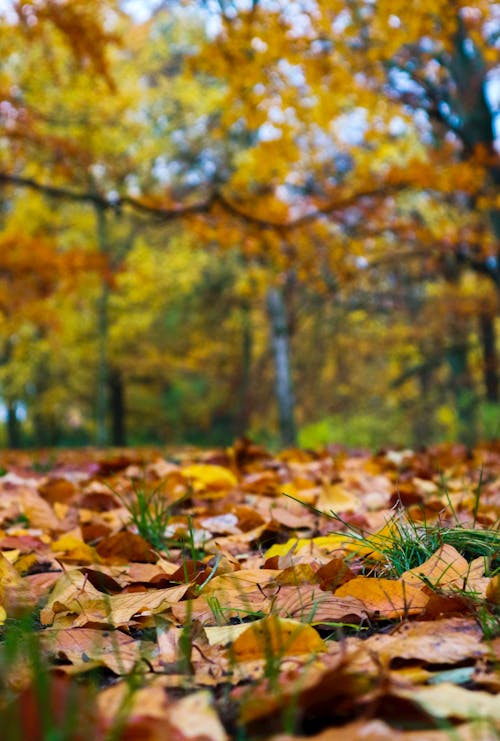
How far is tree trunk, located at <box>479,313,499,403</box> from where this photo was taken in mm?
11219

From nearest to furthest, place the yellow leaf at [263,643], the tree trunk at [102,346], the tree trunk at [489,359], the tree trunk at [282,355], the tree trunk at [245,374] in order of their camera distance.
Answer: the yellow leaf at [263,643], the tree trunk at [489,359], the tree trunk at [282,355], the tree trunk at [102,346], the tree trunk at [245,374]

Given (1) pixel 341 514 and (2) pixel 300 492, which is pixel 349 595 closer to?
(1) pixel 341 514

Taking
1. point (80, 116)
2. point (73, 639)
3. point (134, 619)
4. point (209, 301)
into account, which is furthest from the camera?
point (209, 301)

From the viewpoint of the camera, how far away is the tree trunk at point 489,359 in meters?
11.2

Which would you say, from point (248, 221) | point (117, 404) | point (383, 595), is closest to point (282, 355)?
point (248, 221)

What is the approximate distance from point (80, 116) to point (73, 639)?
13885mm

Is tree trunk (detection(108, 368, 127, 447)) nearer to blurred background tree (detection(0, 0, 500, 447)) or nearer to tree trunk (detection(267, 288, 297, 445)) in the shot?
blurred background tree (detection(0, 0, 500, 447))

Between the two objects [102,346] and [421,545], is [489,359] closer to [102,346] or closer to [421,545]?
[102,346]

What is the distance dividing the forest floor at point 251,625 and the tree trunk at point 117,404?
16.3m

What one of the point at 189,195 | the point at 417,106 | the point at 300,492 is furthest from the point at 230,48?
the point at 189,195

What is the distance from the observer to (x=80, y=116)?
13516mm

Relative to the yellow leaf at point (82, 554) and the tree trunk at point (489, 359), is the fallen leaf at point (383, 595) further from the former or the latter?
the tree trunk at point (489, 359)

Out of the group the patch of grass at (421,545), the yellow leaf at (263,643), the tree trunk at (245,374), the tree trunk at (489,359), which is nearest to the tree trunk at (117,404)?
the tree trunk at (245,374)

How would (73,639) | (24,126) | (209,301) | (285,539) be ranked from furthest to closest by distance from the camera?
(209,301), (24,126), (285,539), (73,639)
